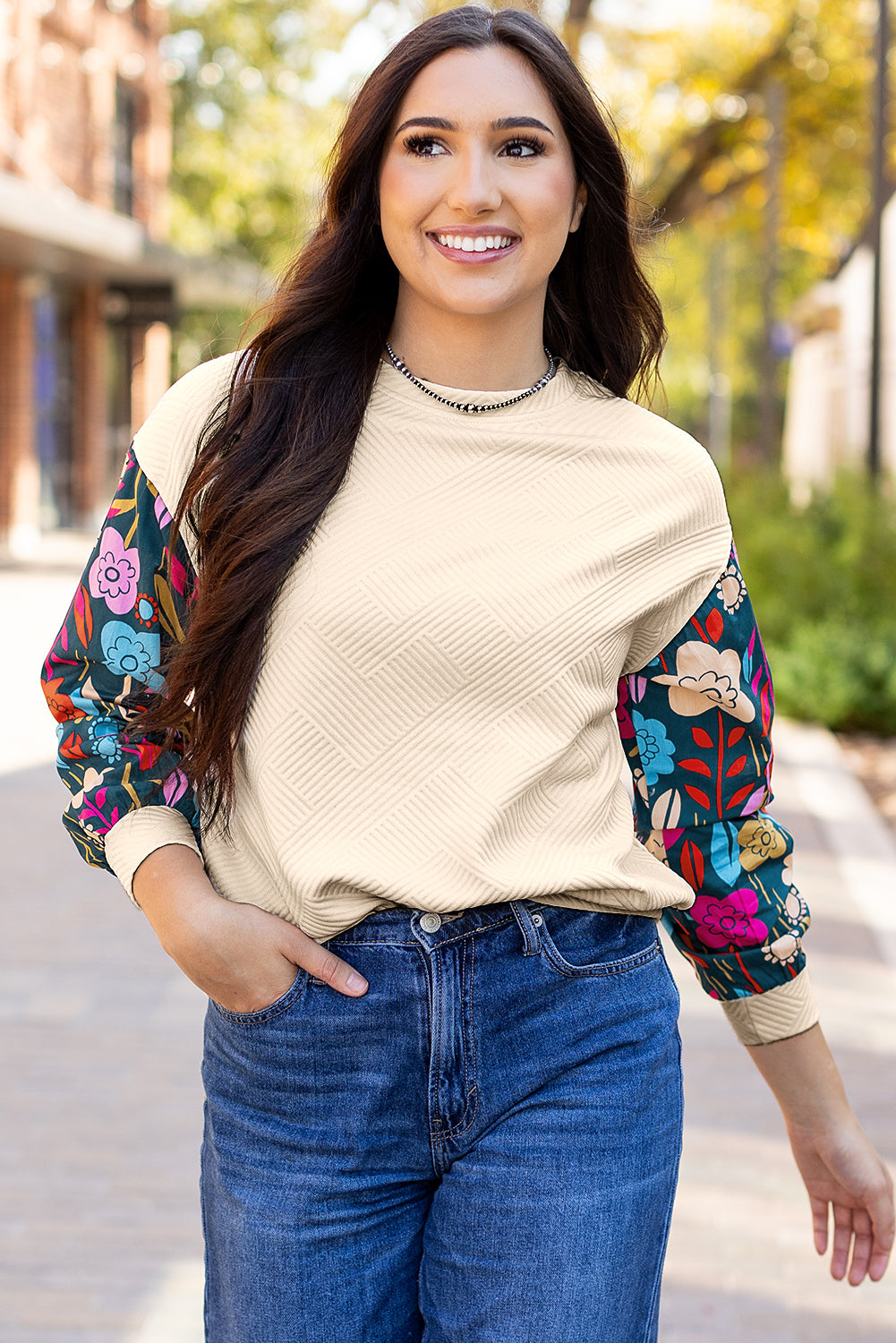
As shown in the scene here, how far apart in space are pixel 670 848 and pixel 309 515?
23.5 inches

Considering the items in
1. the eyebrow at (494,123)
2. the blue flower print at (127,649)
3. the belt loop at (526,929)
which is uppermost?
the eyebrow at (494,123)

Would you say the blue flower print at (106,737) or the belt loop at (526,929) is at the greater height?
the blue flower print at (106,737)

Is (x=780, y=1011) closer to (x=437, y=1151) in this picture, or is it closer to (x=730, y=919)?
(x=730, y=919)

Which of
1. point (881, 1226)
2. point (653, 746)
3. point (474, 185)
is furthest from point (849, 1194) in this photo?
point (474, 185)

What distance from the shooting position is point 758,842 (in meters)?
2.01

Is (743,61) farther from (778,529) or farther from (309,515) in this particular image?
(309,515)

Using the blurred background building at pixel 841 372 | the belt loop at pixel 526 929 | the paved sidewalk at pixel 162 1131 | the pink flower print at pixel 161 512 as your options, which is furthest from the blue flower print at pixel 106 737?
the blurred background building at pixel 841 372

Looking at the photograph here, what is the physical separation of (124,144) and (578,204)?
88.4ft

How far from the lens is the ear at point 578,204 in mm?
2016

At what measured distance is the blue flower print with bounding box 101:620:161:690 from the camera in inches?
71.5

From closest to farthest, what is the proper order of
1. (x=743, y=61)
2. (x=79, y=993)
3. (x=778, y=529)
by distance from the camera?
(x=79, y=993), (x=778, y=529), (x=743, y=61)

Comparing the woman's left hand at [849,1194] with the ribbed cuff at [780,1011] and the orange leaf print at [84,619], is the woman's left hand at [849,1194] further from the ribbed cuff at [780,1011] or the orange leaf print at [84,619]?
the orange leaf print at [84,619]

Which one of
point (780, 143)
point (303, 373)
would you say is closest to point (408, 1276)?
point (303, 373)

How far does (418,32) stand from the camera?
190 cm
